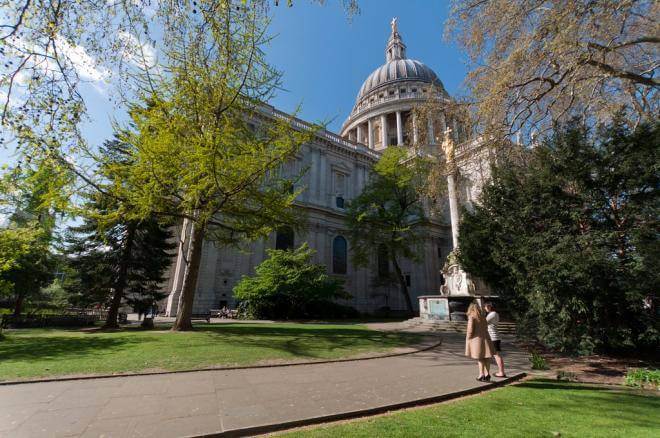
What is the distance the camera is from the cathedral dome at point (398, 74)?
201 feet

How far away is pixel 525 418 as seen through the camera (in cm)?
439

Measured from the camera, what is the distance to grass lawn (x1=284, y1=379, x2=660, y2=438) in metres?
3.81

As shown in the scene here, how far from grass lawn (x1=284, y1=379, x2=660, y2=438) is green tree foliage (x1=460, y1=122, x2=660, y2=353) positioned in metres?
2.87

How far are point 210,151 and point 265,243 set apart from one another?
22778 mm

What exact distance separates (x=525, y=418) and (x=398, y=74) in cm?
6656

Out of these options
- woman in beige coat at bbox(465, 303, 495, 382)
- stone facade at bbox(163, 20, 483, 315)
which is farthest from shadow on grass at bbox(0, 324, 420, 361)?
stone facade at bbox(163, 20, 483, 315)

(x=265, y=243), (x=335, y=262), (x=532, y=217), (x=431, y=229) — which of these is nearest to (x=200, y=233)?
(x=532, y=217)

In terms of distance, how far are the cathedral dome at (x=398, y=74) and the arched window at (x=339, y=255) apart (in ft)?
124

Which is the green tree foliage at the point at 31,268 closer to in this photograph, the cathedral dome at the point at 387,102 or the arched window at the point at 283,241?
the arched window at the point at 283,241

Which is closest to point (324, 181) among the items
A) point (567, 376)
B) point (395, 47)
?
point (567, 376)

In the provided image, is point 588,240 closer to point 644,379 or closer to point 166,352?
point 644,379

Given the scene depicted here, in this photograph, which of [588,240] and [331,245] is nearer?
[588,240]

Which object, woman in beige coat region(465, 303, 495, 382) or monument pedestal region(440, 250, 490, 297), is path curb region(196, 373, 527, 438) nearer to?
woman in beige coat region(465, 303, 495, 382)

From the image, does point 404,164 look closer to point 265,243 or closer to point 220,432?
point 265,243
